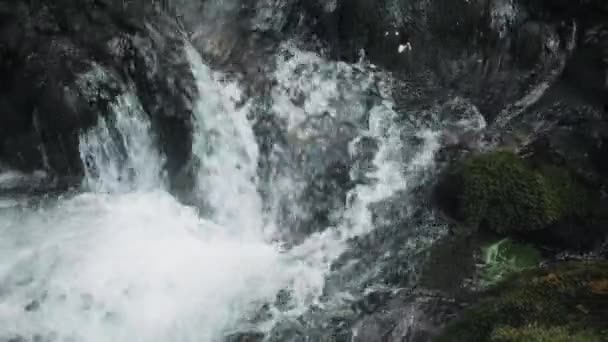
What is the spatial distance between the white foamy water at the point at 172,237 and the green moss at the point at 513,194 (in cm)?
132

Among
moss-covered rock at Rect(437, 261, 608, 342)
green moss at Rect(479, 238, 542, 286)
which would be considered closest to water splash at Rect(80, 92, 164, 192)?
green moss at Rect(479, 238, 542, 286)

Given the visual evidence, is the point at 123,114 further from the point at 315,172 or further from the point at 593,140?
the point at 593,140

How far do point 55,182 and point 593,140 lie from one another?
28.6 ft

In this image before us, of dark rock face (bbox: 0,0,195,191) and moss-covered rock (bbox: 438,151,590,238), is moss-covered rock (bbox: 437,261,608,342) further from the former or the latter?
dark rock face (bbox: 0,0,195,191)

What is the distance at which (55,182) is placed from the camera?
11.3 meters

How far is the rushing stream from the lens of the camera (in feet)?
32.4

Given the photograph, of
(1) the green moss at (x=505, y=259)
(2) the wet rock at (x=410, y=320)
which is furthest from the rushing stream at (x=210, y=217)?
(1) the green moss at (x=505, y=259)

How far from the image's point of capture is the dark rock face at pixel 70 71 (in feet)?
34.0

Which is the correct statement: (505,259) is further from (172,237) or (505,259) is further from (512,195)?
(172,237)

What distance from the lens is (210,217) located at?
11727 millimetres

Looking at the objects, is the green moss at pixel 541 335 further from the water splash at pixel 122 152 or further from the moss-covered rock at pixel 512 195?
the water splash at pixel 122 152

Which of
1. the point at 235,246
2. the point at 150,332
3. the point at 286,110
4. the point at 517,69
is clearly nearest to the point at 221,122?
the point at 286,110

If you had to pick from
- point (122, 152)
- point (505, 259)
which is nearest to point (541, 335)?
point (505, 259)

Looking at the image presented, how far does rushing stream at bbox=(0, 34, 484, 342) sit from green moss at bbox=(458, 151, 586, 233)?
1.15m
